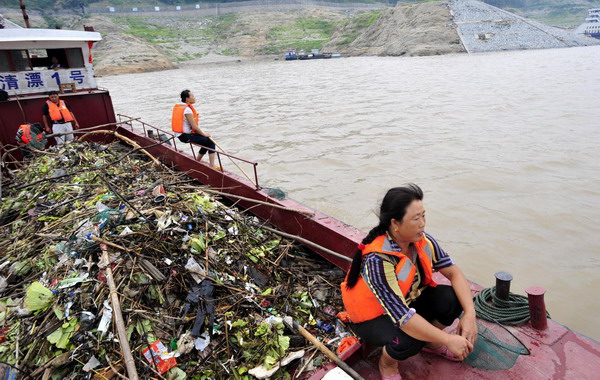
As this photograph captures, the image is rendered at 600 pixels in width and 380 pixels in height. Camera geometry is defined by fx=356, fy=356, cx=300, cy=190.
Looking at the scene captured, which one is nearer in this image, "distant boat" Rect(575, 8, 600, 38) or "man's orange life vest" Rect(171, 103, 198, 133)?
"man's orange life vest" Rect(171, 103, 198, 133)

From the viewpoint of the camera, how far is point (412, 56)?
39.7 m

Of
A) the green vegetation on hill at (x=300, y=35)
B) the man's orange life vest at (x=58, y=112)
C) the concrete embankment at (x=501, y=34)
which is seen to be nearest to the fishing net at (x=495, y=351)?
the man's orange life vest at (x=58, y=112)

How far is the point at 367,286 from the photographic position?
210cm

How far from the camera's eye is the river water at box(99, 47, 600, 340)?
4680mm

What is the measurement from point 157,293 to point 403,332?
1.90m

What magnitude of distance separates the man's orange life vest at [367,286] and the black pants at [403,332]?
6cm

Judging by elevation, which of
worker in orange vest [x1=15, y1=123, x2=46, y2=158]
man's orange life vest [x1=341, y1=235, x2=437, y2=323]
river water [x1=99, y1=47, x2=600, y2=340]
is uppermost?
man's orange life vest [x1=341, y1=235, x2=437, y2=323]

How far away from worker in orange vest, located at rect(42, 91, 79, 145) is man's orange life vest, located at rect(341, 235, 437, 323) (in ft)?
24.6

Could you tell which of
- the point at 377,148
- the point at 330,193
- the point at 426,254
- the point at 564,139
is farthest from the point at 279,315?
the point at 564,139

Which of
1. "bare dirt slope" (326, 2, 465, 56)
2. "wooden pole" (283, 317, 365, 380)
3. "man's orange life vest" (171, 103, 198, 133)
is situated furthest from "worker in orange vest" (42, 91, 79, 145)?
"bare dirt slope" (326, 2, 465, 56)

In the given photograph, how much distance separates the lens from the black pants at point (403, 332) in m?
2.06

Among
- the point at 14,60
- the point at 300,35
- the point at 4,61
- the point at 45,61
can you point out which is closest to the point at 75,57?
the point at 45,61

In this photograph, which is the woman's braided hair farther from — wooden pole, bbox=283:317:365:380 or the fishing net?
the fishing net

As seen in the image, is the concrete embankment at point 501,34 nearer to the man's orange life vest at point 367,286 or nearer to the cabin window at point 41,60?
the cabin window at point 41,60
